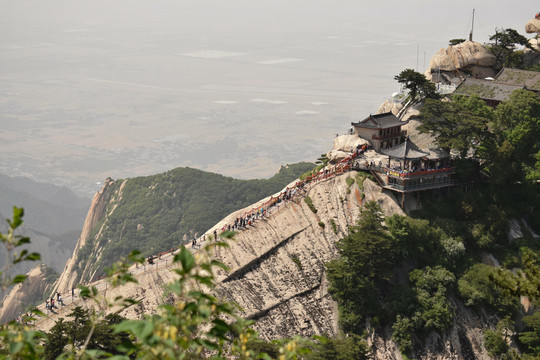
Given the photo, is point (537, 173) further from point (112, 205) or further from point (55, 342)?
point (112, 205)

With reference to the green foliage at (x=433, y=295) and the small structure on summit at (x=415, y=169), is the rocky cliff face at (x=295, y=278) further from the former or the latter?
the small structure on summit at (x=415, y=169)

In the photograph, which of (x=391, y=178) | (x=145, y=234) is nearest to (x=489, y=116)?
(x=391, y=178)

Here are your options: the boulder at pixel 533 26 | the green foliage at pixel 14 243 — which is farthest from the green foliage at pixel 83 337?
the boulder at pixel 533 26

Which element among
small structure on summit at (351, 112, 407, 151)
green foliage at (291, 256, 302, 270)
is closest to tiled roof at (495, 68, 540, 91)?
small structure on summit at (351, 112, 407, 151)

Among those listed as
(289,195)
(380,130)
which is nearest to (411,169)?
(380,130)

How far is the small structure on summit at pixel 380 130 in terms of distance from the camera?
221 ft

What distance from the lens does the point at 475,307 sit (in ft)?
181

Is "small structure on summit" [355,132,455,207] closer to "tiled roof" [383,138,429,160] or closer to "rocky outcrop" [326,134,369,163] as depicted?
"tiled roof" [383,138,429,160]

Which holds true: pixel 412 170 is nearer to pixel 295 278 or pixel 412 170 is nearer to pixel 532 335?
pixel 295 278

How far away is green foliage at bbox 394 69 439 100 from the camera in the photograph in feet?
240

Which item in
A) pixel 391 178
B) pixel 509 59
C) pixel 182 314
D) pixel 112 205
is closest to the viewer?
pixel 182 314

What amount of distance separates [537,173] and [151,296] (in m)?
43.6

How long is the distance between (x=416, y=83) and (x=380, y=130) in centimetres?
1083

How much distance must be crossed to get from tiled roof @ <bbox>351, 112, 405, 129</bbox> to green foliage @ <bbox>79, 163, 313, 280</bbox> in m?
52.6
